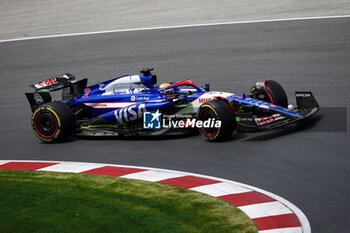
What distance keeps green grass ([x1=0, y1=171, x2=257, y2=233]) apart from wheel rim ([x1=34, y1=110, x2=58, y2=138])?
2571 millimetres

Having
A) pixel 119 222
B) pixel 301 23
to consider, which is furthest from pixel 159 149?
pixel 301 23

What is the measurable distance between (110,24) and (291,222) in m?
17.5

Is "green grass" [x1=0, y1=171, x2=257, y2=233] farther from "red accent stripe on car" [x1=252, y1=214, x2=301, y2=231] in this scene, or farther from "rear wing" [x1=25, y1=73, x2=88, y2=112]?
"rear wing" [x1=25, y1=73, x2=88, y2=112]

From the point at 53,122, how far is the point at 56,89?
129 cm

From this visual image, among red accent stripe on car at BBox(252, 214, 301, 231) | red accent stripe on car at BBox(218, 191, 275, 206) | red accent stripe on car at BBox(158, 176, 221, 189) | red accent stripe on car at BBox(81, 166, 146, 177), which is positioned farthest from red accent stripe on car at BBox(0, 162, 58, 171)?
red accent stripe on car at BBox(252, 214, 301, 231)

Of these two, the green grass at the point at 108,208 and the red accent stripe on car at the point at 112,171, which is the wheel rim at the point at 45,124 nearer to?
the red accent stripe on car at the point at 112,171

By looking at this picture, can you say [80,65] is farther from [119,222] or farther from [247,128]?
[119,222]

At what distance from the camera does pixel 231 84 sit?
16.4m

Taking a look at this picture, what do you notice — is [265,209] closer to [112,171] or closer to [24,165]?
[112,171]

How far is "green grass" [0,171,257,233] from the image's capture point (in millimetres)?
7863

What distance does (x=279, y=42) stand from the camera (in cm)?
1922

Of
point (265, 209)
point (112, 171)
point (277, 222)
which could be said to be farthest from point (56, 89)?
point (277, 222)

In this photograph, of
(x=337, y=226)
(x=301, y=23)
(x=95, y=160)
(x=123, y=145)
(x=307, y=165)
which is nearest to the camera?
(x=337, y=226)

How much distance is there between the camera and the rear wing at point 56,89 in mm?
13836
